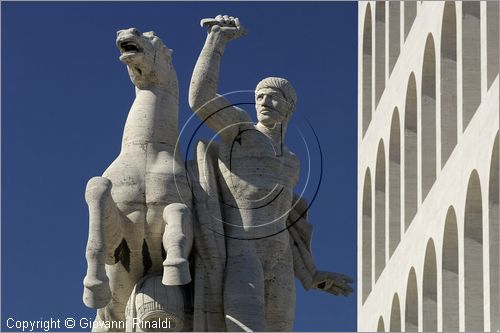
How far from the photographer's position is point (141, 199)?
84.2ft

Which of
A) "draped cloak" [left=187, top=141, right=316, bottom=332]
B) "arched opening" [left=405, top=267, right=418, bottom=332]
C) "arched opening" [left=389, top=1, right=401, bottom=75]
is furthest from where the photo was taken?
"arched opening" [left=389, top=1, right=401, bottom=75]

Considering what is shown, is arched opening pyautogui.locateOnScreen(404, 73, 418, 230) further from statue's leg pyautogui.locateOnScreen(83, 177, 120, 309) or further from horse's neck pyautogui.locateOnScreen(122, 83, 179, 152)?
statue's leg pyautogui.locateOnScreen(83, 177, 120, 309)

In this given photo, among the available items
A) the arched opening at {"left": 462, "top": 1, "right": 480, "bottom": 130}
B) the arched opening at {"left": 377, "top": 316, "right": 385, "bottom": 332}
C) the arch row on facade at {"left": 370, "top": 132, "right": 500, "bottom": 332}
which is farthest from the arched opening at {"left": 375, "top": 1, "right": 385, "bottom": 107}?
the arched opening at {"left": 462, "top": 1, "right": 480, "bottom": 130}

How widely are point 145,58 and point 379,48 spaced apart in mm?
42676

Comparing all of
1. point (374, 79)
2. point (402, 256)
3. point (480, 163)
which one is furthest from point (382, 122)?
point (480, 163)

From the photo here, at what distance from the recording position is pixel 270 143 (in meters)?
26.7

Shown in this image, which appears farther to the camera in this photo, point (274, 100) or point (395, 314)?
point (395, 314)

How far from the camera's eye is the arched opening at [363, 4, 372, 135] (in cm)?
7050

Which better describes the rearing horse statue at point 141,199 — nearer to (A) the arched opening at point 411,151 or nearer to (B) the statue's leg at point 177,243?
(B) the statue's leg at point 177,243

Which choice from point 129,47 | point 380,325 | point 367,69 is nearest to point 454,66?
point 380,325

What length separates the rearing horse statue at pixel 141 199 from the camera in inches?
981

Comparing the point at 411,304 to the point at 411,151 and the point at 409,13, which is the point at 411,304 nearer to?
the point at 411,151

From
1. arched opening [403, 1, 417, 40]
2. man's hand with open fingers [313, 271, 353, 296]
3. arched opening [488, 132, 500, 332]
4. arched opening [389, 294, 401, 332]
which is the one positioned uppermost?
arched opening [403, 1, 417, 40]

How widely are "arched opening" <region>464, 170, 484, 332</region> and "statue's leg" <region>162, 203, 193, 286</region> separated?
25.8 meters
